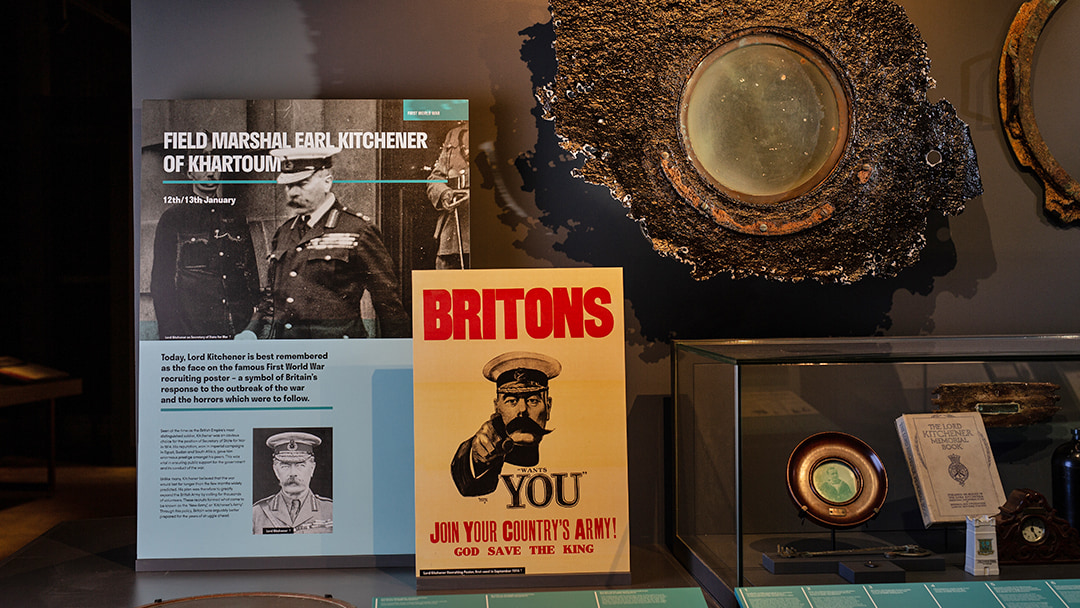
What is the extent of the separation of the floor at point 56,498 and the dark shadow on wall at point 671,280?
9.13 ft

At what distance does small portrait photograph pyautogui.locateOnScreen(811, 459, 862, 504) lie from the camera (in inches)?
69.6

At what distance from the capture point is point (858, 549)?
1.75 metres

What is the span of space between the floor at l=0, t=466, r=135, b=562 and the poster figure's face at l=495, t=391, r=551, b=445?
2.67 meters

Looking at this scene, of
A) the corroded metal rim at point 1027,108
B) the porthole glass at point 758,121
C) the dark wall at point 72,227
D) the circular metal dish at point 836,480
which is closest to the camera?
the circular metal dish at point 836,480

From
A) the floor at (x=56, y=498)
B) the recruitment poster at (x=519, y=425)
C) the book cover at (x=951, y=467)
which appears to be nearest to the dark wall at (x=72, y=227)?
the floor at (x=56, y=498)

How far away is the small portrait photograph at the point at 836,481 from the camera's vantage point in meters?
1.77

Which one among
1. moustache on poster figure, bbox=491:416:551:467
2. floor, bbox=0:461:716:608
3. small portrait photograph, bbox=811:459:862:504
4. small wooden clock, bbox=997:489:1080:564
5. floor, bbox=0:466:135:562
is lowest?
floor, bbox=0:466:135:562

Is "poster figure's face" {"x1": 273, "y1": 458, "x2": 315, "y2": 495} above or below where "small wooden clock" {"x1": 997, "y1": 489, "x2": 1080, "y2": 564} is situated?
above

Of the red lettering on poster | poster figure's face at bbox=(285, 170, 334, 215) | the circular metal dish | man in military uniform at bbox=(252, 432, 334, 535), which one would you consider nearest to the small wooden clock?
the circular metal dish

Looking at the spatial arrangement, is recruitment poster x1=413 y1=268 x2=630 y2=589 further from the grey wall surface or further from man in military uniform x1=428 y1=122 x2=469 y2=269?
the grey wall surface

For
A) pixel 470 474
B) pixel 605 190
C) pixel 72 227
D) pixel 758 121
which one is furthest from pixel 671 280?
pixel 72 227

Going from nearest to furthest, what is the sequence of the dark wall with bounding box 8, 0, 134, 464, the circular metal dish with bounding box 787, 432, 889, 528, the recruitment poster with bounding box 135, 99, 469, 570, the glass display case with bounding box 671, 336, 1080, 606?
the glass display case with bounding box 671, 336, 1080, 606
the circular metal dish with bounding box 787, 432, 889, 528
the recruitment poster with bounding box 135, 99, 469, 570
the dark wall with bounding box 8, 0, 134, 464

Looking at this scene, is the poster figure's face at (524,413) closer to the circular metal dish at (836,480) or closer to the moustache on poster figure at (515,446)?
the moustache on poster figure at (515,446)

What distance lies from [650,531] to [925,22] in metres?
1.64
